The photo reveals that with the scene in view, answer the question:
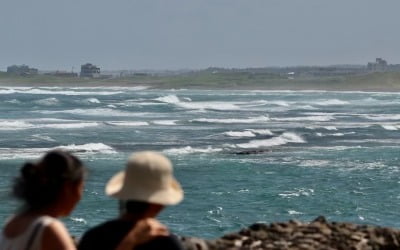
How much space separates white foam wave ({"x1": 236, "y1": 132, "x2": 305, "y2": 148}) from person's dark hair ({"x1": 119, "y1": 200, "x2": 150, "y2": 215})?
114 feet

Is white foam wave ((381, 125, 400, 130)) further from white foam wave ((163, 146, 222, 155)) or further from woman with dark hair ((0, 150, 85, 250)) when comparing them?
woman with dark hair ((0, 150, 85, 250))

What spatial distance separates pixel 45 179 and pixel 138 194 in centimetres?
41

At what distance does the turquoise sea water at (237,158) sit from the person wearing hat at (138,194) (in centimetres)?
1259

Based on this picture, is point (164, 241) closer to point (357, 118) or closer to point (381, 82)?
point (357, 118)

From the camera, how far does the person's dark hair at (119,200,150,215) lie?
15.6 ft

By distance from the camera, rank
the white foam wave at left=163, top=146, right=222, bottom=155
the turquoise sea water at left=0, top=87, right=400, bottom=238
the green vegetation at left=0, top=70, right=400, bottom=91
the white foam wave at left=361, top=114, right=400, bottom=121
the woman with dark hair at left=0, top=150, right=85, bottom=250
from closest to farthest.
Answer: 1. the woman with dark hair at left=0, top=150, right=85, bottom=250
2. the turquoise sea water at left=0, top=87, right=400, bottom=238
3. the white foam wave at left=163, top=146, right=222, bottom=155
4. the white foam wave at left=361, top=114, right=400, bottom=121
5. the green vegetation at left=0, top=70, right=400, bottom=91

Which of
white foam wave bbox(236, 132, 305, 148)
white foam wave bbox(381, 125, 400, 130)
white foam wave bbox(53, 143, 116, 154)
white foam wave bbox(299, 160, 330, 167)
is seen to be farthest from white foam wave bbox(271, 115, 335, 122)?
white foam wave bbox(299, 160, 330, 167)

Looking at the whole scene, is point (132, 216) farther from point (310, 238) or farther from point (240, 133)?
point (240, 133)

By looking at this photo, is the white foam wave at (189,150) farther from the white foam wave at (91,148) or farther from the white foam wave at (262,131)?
the white foam wave at (262,131)

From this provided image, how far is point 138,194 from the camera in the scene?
15.5 feet

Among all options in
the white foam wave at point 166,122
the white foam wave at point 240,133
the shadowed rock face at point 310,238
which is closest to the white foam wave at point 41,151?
the white foam wave at point 240,133

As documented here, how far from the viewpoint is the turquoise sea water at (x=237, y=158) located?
66.2ft

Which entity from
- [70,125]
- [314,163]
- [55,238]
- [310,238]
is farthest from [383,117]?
[55,238]

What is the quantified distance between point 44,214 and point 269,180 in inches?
862
